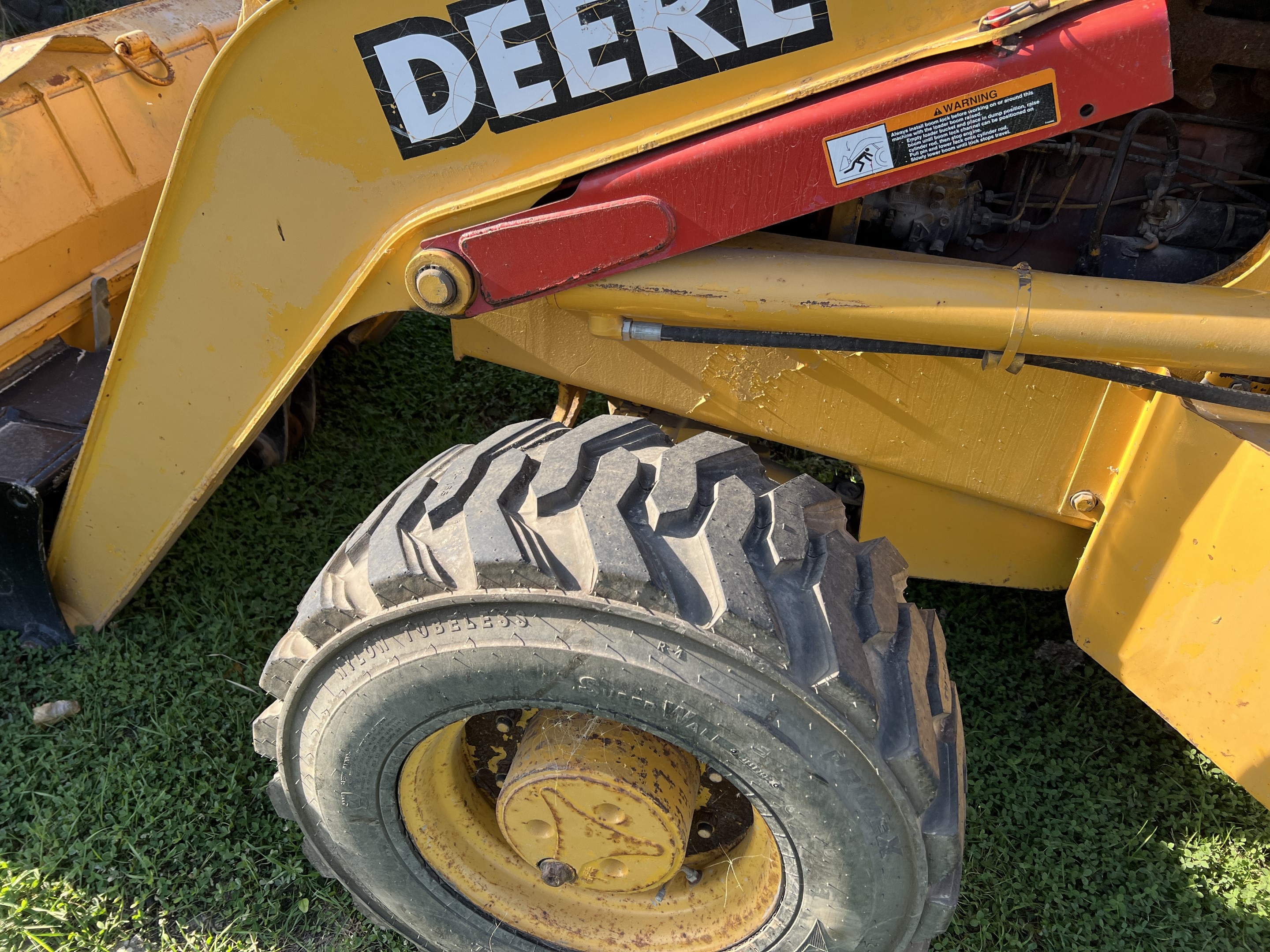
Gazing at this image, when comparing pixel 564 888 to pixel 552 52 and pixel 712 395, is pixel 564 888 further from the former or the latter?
pixel 552 52

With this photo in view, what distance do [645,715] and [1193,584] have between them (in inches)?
44.0

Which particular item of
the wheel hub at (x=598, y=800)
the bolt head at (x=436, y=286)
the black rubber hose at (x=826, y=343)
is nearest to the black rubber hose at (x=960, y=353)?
Result: the black rubber hose at (x=826, y=343)

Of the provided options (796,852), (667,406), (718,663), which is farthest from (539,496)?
(796,852)

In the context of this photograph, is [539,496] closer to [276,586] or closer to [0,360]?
[276,586]

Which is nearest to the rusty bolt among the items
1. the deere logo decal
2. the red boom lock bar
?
the red boom lock bar

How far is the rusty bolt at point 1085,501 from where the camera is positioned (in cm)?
188

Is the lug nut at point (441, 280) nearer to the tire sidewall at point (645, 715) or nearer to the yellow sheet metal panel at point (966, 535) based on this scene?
the tire sidewall at point (645, 715)

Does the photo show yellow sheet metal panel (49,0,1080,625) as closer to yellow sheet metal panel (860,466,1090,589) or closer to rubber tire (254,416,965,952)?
rubber tire (254,416,965,952)

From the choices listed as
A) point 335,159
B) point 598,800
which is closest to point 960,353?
point 598,800

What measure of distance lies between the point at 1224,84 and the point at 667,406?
4.31ft

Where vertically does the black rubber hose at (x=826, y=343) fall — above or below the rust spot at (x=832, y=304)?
below

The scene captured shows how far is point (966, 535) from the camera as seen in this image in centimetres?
212

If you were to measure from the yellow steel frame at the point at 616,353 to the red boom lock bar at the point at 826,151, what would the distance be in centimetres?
4

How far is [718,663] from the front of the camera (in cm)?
138
